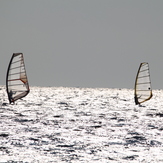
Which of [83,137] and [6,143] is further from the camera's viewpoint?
[83,137]

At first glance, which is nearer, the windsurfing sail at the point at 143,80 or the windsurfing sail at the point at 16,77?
the windsurfing sail at the point at 16,77

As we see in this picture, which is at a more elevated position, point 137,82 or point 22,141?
point 137,82

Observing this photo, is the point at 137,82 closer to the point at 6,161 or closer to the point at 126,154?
the point at 126,154

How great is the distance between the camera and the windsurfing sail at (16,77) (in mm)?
21281

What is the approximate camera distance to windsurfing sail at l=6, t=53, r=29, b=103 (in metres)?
21.3

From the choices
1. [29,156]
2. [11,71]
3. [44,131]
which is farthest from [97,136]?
[11,71]

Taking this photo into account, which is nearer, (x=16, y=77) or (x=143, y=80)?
(x=16, y=77)

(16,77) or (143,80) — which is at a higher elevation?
(16,77)

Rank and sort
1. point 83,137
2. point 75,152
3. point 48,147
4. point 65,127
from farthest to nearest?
point 65,127 < point 83,137 < point 48,147 < point 75,152

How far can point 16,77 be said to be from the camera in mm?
21406

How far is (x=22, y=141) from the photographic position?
31.8 feet

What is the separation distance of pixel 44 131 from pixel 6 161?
4.72 metres

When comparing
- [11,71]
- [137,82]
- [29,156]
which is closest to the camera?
[29,156]

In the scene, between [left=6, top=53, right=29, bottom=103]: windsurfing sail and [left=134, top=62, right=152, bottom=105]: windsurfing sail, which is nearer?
[left=6, top=53, right=29, bottom=103]: windsurfing sail
